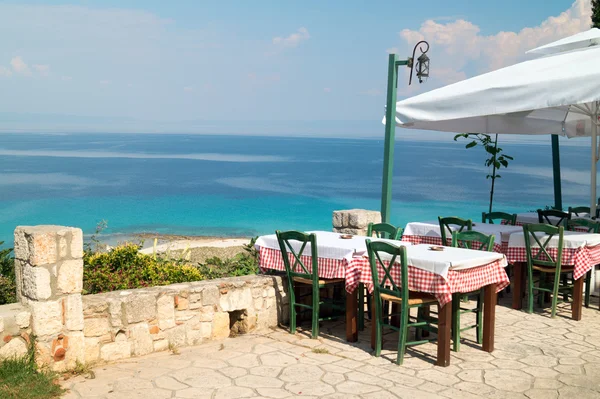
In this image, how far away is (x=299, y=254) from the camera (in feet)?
20.6

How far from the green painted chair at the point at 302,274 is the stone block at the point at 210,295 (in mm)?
788

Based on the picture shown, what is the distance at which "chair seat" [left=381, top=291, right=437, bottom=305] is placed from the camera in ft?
17.6

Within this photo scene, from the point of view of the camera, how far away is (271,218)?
33.1 meters

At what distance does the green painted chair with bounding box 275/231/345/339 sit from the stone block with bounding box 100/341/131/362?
1.69 m

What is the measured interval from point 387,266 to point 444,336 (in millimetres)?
775

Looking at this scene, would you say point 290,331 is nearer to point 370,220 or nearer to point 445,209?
point 370,220

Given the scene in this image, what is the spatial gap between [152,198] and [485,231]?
35.4 metres

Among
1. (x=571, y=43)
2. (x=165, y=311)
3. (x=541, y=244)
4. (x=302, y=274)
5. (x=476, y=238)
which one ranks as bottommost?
(x=165, y=311)

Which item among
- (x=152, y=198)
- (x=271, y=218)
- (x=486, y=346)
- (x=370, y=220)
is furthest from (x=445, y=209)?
(x=486, y=346)

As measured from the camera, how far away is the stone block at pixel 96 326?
5.19 meters

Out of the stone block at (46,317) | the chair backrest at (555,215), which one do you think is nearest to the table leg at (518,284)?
the chair backrest at (555,215)

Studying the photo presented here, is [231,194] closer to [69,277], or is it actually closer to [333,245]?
[333,245]

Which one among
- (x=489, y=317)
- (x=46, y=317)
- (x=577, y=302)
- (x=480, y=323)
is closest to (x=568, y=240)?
(x=577, y=302)

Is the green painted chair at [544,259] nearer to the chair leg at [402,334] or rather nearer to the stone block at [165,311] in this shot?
the chair leg at [402,334]
